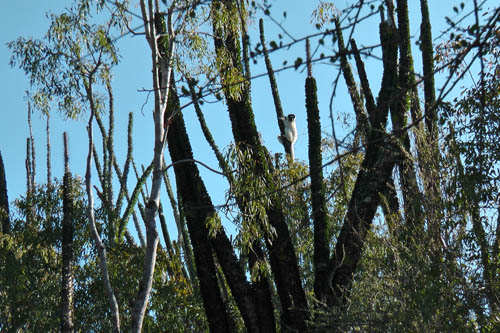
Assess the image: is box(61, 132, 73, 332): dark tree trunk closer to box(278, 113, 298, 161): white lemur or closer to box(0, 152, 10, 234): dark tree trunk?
box(0, 152, 10, 234): dark tree trunk

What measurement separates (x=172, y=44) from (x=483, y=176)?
11.9 feet

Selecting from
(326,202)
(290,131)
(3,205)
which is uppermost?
(3,205)

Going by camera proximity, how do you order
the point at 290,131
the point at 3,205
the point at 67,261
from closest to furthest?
the point at 67,261
the point at 290,131
the point at 3,205

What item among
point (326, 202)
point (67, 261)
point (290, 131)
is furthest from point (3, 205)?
point (326, 202)

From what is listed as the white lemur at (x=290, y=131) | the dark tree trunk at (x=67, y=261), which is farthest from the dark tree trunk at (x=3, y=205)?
the white lemur at (x=290, y=131)

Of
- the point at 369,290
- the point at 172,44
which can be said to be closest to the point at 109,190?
the point at 172,44

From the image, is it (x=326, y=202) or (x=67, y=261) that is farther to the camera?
(x=67, y=261)

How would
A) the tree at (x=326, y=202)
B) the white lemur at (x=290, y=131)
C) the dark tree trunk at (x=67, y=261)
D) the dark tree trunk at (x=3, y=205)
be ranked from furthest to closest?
1. the dark tree trunk at (x=3, y=205)
2. the white lemur at (x=290, y=131)
3. the dark tree trunk at (x=67, y=261)
4. the tree at (x=326, y=202)

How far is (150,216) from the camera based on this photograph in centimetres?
849

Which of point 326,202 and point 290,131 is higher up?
point 290,131

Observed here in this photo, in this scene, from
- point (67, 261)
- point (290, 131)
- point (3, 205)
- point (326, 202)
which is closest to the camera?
point (326, 202)

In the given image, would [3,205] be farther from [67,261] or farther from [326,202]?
[326,202]

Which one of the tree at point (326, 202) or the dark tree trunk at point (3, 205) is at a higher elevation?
the dark tree trunk at point (3, 205)

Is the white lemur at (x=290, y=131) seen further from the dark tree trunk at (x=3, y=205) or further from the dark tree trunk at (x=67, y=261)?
the dark tree trunk at (x=3, y=205)
